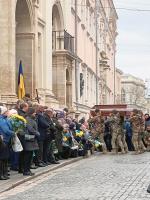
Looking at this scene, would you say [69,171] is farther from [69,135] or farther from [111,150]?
[111,150]

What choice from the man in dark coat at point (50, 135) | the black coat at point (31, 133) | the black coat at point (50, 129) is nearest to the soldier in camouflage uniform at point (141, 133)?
the man in dark coat at point (50, 135)

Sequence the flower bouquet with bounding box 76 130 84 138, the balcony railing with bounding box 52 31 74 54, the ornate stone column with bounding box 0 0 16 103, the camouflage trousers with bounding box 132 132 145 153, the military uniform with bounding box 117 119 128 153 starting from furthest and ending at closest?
the balcony railing with bounding box 52 31 74 54
the camouflage trousers with bounding box 132 132 145 153
the military uniform with bounding box 117 119 128 153
the ornate stone column with bounding box 0 0 16 103
the flower bouquet with bounding box 76 130 84 138

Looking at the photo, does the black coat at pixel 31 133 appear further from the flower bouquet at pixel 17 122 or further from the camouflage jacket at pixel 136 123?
the camouflage jacket at pixel 136 123

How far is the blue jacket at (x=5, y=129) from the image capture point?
14016 mm

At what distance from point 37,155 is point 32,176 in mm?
2663

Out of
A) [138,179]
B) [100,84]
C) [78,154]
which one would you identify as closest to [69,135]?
[78,154]

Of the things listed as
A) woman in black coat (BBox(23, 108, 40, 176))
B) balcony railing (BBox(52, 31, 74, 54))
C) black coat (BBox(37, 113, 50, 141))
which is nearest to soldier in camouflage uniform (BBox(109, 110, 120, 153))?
black coat (BBox(37, 113, 50, 141))

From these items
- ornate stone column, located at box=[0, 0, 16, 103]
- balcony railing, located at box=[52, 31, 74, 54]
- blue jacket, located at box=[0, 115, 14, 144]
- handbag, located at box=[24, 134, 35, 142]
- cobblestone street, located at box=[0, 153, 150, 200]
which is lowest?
cobblestone street, located at box=[0, 153, 150, 200]

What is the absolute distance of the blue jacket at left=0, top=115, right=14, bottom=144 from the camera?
46.0 ft

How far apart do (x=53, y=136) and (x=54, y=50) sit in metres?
17.9

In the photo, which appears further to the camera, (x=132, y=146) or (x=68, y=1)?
(x=68, y=1)

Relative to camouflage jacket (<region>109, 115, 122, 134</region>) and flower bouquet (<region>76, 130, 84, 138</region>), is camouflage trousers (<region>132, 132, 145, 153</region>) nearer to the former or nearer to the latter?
camouflage jacket (<region>109, 115, 122, 134</region>)

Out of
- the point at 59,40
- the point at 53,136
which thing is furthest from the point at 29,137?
the point at 59,40

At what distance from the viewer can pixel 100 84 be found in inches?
2392
